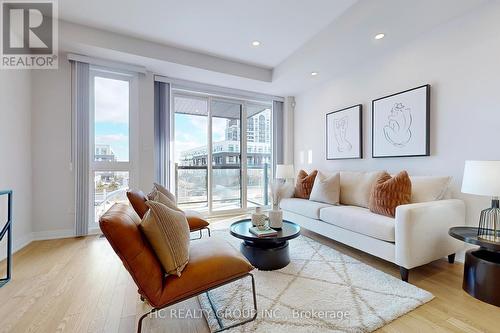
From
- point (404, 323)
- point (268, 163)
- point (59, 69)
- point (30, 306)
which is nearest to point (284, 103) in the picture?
point (268, 163)

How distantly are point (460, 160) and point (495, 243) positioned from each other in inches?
42.5

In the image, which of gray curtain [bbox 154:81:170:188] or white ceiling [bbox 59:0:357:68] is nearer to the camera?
white ceiling [bbox 59:0:357:68]

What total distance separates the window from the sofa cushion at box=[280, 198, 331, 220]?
8.45 ft

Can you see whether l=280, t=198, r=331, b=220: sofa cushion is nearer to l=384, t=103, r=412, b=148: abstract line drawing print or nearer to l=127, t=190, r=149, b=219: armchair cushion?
l=384, t=103, r=412, b=148: abstract line drawing print

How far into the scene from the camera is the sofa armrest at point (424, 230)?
195cm

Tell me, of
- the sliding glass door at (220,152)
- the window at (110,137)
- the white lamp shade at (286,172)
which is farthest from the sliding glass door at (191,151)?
the white lamp shade at (286,172)

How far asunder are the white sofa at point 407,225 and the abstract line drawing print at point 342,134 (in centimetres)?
83

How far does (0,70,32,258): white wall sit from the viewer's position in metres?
2.58

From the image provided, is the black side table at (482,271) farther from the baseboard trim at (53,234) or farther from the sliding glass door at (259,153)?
the baseboard trim at (53,234)

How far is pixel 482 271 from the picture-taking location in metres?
1.74

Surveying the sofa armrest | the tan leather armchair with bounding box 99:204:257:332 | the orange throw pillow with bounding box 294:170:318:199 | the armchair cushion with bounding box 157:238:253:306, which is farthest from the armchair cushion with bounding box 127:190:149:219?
the orange throw pillow with bounding box 294:170:318:199

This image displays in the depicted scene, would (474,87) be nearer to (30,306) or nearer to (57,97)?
(30,306)

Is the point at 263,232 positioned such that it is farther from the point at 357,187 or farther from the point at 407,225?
the point at 357,187

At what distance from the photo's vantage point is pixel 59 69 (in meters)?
3.24
